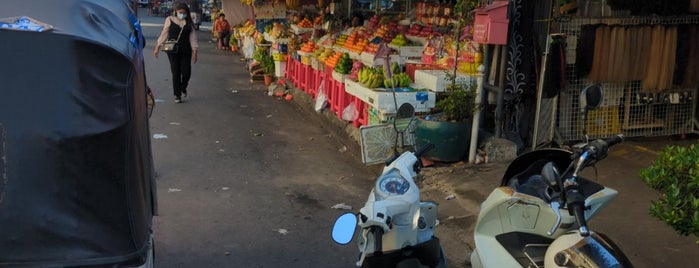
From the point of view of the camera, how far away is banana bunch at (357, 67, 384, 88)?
790 cm

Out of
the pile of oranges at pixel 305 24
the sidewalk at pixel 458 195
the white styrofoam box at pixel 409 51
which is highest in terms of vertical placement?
the pile of oranges at pixel 305 24

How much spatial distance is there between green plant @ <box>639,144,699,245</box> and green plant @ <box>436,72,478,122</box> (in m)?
3.76

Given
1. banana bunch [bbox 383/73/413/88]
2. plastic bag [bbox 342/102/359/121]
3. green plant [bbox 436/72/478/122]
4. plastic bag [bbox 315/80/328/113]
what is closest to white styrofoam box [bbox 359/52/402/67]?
banana bunch [bbox 383/73/413/88]

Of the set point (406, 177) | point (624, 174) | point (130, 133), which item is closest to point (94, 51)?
point (130, 133)

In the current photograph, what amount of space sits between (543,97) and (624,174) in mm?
1164

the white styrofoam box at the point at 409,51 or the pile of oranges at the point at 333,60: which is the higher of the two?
the white styrofoam box at the point at 409,51

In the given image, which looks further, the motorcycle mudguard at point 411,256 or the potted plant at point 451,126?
the potted plant at point 451,126

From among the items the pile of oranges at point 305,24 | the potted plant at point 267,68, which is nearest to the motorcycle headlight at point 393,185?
the pile of oranges at point 305,24

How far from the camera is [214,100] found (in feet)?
39.2

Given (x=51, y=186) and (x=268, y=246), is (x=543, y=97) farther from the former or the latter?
(x=51, y=186)

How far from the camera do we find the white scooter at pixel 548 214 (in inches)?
107

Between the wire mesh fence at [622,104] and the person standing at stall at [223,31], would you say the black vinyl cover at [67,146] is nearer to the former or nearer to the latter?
the wire mesh fence at [622,104]

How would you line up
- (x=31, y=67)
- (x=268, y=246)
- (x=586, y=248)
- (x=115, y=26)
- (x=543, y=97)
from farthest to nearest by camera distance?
(x=543, y=97) < (x=268, y=246) < (x=115, y=26) < (x=586, y=248) < (x=31, y=67)

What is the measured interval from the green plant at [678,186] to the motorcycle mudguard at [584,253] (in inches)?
17.5
